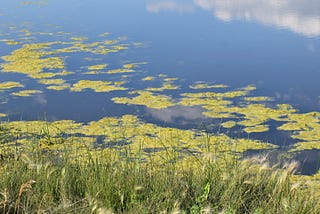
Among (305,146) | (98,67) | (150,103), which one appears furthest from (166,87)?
(305,146)

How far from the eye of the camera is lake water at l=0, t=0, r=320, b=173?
337 inches

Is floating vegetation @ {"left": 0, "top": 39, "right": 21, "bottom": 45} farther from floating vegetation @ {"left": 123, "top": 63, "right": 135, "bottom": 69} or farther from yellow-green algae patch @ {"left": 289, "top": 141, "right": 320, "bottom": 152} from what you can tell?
yellow-green algae patch @ {"left": 289, "top": 141, "right": 320, "bottom": 152}

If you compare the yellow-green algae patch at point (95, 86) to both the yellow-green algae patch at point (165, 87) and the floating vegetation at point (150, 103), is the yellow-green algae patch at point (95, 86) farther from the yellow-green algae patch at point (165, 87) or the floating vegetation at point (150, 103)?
the yellow-green algae patch at point (165, 87)

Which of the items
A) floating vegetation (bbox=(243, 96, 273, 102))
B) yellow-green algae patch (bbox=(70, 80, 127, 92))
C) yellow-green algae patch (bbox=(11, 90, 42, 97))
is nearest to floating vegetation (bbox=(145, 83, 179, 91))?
yellow-green algae patch (bbox=(70, 80, 127, 92))

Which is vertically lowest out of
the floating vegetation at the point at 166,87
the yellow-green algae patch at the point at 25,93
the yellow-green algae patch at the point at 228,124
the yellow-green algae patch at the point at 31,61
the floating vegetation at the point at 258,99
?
the yellow-green algae patch at the point at 228,124

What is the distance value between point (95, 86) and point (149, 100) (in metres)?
1.60

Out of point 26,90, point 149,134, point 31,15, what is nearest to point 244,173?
point 149,134

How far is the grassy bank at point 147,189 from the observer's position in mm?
3426

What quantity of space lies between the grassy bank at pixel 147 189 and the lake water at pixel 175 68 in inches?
112

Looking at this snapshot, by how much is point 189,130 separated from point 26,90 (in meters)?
4.09

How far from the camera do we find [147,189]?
148 inches

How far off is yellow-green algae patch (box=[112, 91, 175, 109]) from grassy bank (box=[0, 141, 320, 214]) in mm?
5018

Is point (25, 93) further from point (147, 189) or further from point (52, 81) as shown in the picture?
point (147, 189)

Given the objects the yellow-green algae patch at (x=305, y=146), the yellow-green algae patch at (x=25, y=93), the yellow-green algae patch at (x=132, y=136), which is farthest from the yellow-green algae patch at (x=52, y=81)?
the yellow-green algae patch at (x=305, y=146)
